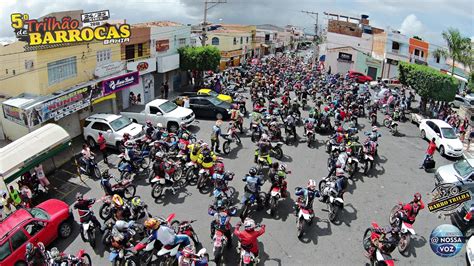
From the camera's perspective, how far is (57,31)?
60.2 ft

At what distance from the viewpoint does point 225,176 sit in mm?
12266

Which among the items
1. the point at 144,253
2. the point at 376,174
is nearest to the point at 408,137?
the point at 376,174

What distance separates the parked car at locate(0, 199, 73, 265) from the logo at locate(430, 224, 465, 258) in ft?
33.0

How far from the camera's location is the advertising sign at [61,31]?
1730 centimetres

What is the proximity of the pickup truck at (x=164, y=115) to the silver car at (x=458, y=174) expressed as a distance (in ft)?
42.4

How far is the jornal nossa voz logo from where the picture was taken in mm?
17281

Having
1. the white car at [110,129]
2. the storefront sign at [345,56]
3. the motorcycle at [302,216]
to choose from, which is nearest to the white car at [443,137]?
the motorcycle at [302,216]

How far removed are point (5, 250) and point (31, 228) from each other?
883 millimetres

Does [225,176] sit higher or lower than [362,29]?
lower

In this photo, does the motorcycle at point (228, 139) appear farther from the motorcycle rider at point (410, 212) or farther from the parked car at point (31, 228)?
the motorcycle rider at point (410, 212)

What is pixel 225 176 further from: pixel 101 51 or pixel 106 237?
pixel 101 51

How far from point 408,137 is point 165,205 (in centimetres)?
1562

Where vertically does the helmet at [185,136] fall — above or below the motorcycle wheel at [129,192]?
above

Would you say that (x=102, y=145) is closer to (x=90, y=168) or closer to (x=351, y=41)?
(x=90, y=168)
